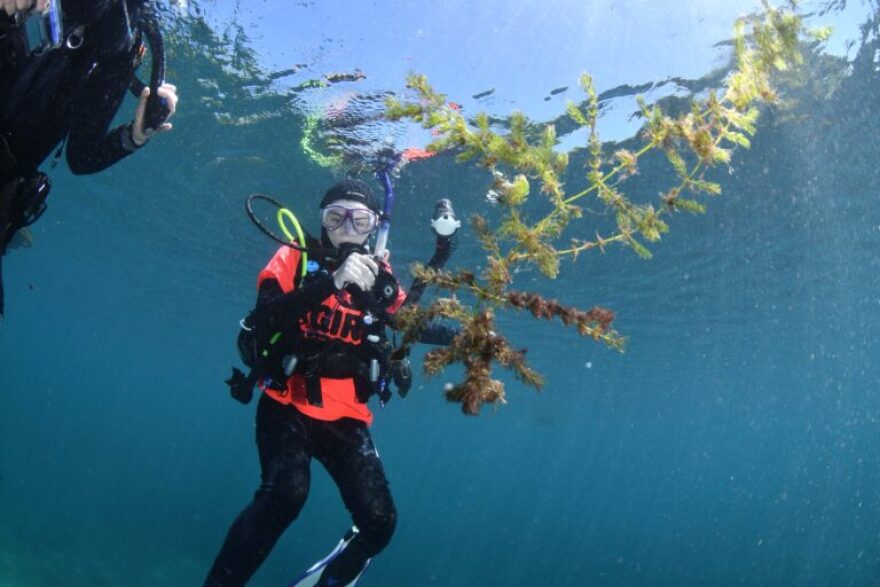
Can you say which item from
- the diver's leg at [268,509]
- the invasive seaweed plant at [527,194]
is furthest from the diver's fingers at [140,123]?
the diver's leg at [268,509]

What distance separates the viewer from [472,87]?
1181cm

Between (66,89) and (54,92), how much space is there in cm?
10

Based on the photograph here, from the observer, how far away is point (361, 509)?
510 centimetres

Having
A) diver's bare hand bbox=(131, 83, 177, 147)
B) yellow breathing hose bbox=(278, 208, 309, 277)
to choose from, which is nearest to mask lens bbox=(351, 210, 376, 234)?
yellow breathing hose bbox=(278, 208, 309, 277)

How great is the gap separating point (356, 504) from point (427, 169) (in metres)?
11.6

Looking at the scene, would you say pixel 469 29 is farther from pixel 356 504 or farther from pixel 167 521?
pixel 167 521

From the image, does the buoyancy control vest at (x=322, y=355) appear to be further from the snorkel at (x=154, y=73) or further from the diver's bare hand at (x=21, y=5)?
the diver's bare hand at (x=21, y=5)

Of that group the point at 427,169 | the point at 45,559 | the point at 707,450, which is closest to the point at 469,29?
the point at 427,169

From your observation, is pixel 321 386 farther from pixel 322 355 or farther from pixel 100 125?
pixel 100 125

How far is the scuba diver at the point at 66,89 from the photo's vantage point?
10.9 ft

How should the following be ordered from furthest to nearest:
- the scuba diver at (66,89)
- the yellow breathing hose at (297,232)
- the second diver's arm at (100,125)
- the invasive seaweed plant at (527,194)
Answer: the yellow breathing hose at (297,232) → the second diver's arm at (100,125) → the scuba diver at (66,89) → the invasive seaweed plant at (527,194)

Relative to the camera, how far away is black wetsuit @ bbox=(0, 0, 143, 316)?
3428mm

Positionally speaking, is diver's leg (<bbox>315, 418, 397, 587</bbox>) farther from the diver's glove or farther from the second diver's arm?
the second diver's arm

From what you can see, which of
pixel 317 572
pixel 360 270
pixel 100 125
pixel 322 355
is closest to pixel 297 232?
pixel 360 270
